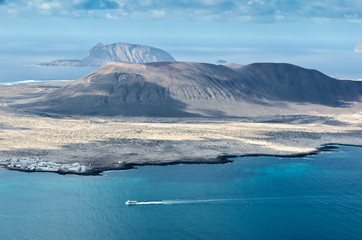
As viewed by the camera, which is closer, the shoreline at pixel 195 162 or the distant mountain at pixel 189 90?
the shoreline at pixel 195 162

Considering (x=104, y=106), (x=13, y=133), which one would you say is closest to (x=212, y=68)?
(x=104, y=106)

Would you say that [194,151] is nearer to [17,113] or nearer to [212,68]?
[17,113]

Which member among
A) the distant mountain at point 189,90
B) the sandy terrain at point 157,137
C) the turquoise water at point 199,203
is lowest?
the turquoise water at point 199,203

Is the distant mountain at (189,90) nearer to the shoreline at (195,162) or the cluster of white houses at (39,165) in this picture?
the shoreline at (195,162)

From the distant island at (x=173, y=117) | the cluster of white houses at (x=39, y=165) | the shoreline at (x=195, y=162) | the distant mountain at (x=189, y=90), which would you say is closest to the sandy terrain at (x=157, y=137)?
the distant island at (x=173, y=117)

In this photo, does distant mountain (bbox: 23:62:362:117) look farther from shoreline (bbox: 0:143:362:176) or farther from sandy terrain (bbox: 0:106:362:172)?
shoreline (bbox: 0:143:362:176)

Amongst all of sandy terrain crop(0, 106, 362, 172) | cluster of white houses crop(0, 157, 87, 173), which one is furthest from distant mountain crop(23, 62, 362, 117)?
cluster of white houses crop(0, 157, 87, 173)
